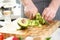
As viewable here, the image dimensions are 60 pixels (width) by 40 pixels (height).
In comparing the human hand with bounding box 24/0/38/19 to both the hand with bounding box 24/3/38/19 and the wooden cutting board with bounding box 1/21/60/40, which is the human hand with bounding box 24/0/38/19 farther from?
the wooden cutting board with bounding box 1/21/60/40

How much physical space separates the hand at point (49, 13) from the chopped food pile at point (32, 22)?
27 millimetres

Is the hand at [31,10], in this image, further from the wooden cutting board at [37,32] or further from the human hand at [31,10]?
the wooden cutting board at [37,32]

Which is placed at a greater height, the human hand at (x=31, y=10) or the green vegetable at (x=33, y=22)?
the human hand at (x=31, y=10)

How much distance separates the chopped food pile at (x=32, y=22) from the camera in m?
0.87

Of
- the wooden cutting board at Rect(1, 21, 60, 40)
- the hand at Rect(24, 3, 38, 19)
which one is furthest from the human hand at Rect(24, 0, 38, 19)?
the wooden cutting board at Rect(1, 21, 60, 40)

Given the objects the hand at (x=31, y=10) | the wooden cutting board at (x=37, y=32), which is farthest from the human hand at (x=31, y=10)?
the wooden cutting board at (x=37, y=32)

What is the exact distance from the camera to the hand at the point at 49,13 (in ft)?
3.08

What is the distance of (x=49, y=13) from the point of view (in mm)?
938

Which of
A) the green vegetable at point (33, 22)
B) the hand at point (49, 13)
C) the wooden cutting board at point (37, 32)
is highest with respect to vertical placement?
the hand at point (49, 13)

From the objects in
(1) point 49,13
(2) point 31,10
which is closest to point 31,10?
(2) point 31,10

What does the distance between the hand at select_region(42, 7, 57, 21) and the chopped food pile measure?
1.1 inches

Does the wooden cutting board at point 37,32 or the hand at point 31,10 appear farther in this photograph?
the hand at point 31,10

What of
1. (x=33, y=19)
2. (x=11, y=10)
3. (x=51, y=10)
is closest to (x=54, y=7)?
(x=51, y=10)

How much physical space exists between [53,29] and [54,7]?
0.46 ft
